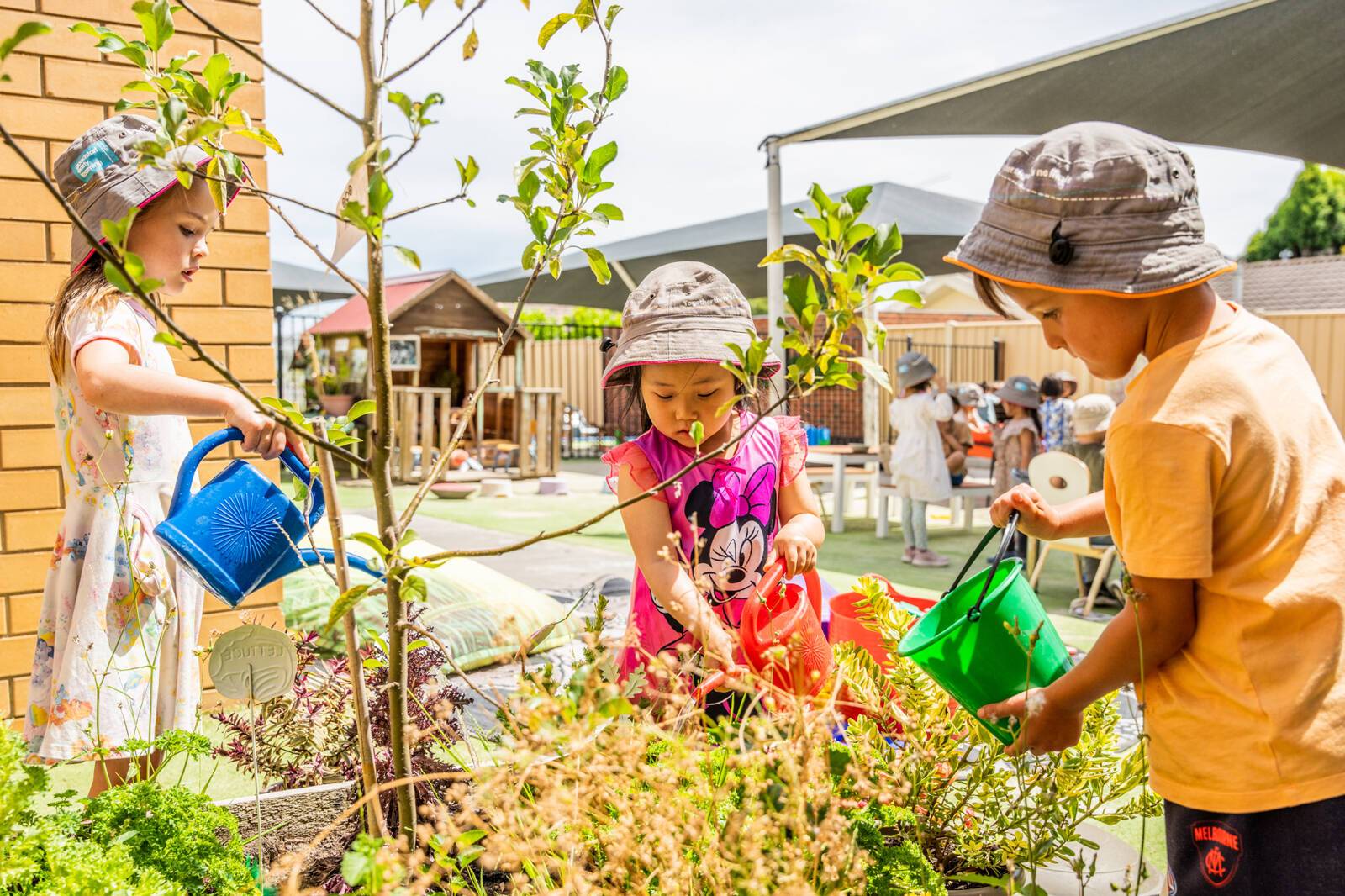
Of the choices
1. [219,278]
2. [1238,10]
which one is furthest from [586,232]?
[1238,10]

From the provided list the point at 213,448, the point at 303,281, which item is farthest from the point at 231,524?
the point at 303,281

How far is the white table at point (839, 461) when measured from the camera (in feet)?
25.5

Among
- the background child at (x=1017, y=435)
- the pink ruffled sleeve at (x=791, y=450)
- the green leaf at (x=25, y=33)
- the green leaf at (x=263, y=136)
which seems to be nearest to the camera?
the green leaf at (x=25, y=33)

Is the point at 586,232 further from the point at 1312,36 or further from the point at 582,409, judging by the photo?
the point at 582,409

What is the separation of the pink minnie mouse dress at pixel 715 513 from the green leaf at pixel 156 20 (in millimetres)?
1137

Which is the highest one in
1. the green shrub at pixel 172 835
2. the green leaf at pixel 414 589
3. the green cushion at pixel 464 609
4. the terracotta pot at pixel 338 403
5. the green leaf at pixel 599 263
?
the green leaf at pixel 599 263

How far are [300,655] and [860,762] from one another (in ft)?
3.47

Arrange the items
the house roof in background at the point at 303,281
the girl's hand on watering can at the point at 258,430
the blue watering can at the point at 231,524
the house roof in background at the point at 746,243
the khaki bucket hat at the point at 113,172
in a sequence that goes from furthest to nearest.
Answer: the house roof in background at the point at 303,281, the house roof in background at the point at 746,243, the khaki bucket hat at the point at 113,172, the blue watering can at the point at 231,524, the girl's hand on watering can at the point at 258,430

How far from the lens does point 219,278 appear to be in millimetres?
3008

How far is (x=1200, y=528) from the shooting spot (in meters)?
1.02

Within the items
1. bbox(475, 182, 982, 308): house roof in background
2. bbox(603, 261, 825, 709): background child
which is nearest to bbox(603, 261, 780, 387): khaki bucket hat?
bbox(603, 261, 825, 709): background child

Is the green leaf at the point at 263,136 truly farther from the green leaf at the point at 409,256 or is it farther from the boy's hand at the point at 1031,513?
the boy's hand at the point at 1031,513

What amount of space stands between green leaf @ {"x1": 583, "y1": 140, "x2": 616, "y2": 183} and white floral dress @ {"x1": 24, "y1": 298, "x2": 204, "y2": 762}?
0.97 m

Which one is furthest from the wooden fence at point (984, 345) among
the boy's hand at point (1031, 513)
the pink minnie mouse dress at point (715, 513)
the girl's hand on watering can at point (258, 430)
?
the girl's hand on watering can at point (258, 430)
